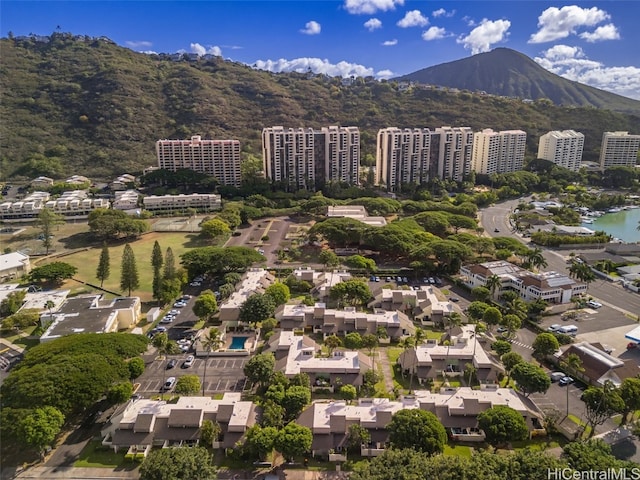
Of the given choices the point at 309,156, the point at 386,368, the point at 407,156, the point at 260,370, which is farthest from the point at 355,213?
the point at 260,370

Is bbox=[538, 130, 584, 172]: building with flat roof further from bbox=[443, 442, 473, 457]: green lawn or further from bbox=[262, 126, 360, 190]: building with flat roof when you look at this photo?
bbox=[443, 442, 473, 457]: green lawn

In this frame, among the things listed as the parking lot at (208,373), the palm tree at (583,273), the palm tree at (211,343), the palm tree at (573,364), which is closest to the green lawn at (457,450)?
the palm tree at (573,364)

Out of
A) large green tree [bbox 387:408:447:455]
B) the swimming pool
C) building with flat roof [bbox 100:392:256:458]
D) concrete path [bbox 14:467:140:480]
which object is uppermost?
large green tree [bbox 387:408:447:455]

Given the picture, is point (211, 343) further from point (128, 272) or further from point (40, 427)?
point (128, 272)

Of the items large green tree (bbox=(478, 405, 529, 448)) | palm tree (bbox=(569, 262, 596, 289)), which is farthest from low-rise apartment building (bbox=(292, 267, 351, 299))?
palm tree (bbox=(569, 262, 596, 289))

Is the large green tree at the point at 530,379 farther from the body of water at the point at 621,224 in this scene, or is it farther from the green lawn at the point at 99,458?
the body of water at the point at 621,224

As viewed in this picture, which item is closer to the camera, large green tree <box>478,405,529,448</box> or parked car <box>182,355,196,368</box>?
large green tree <box>478,405,529,448</box>
